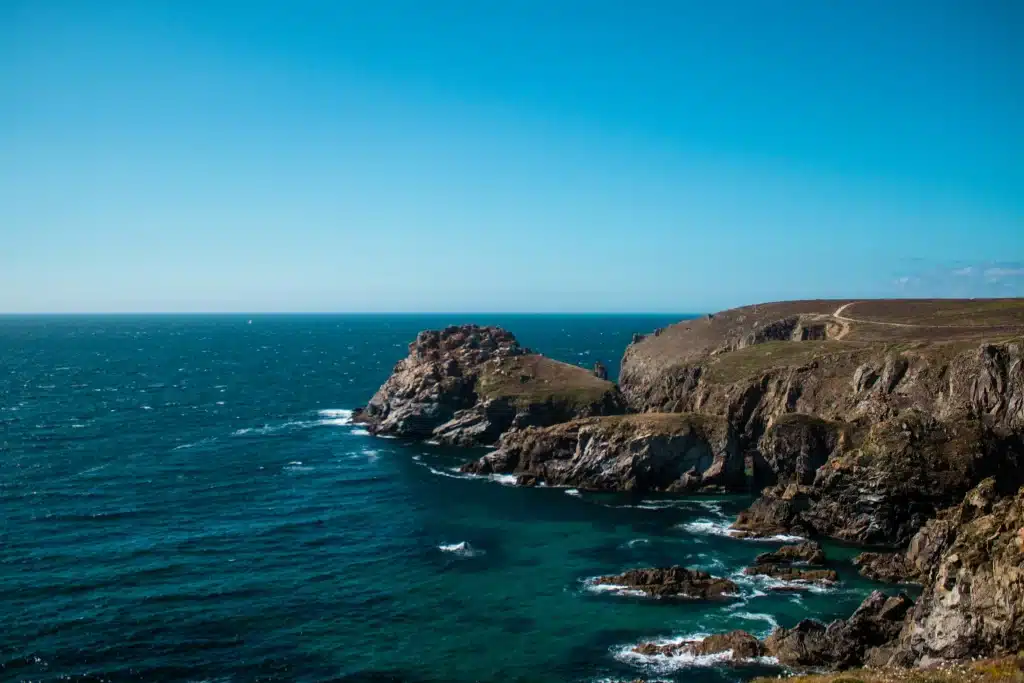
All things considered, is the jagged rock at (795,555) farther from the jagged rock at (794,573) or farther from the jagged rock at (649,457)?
the jagged rock at (649,457)

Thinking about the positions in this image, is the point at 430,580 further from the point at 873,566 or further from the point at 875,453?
the point at 875,453

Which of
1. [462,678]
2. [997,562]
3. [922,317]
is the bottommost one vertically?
[462,678]

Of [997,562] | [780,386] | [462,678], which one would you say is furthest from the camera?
[780,386]

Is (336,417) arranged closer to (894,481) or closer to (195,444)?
(195,444)

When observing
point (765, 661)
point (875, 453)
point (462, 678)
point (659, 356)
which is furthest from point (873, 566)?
point (659, 356)

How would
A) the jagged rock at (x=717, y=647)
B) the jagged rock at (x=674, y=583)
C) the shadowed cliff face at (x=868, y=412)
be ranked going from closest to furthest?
the jagged rock at (x=717, y=647) < the jagged rock at (x=674, y=583) < the shadowed cliff face at (x=868, y=412)

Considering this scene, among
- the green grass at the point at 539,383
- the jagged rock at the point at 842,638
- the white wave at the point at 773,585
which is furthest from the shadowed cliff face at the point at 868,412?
the jagged rock at the point at 842,638
